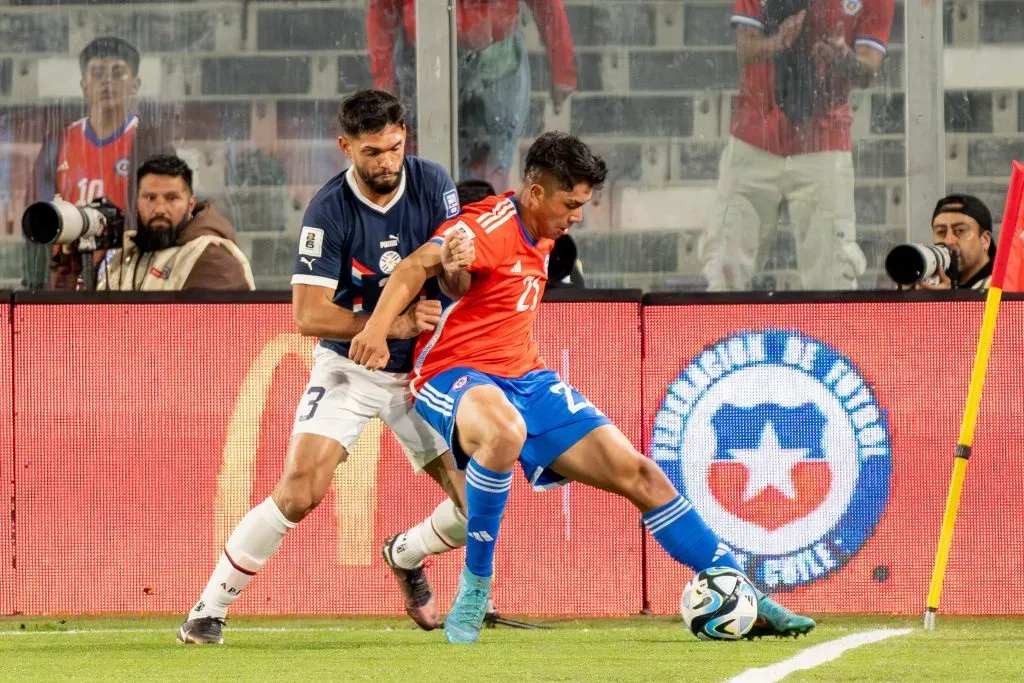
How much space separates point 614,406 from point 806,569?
104 cm

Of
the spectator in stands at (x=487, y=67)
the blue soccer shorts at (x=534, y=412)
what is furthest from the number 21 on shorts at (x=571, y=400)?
the spectator in stands at (x=487, y=67)

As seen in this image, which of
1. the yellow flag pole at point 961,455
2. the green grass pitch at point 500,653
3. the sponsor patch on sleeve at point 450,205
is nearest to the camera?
the green grass pitch at point 500,653

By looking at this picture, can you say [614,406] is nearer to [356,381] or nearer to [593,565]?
[593,565]

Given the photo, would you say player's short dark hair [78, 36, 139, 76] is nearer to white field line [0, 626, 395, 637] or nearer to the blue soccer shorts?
white field line [0, 626, 395, 637]

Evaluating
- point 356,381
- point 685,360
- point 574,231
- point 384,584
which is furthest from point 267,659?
point 574,231

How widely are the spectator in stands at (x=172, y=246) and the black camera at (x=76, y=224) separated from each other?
0.36 ft

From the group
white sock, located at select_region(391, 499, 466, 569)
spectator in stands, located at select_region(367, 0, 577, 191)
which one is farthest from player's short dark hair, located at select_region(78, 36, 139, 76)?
white sock, located at select_region(391, 499, 466, 569)

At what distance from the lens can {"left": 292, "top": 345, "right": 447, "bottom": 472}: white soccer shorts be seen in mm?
6473

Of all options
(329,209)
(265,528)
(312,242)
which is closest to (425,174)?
(329,209)

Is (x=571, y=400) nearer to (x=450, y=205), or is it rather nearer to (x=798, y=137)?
(x=450, y=205)

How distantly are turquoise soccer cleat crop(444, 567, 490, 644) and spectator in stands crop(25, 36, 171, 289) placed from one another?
147 inches

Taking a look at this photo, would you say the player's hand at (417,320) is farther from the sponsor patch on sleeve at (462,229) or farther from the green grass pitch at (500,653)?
the green grass pitch at (500,653)

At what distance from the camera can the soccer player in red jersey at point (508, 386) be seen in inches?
236

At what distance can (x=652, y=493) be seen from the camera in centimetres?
608
